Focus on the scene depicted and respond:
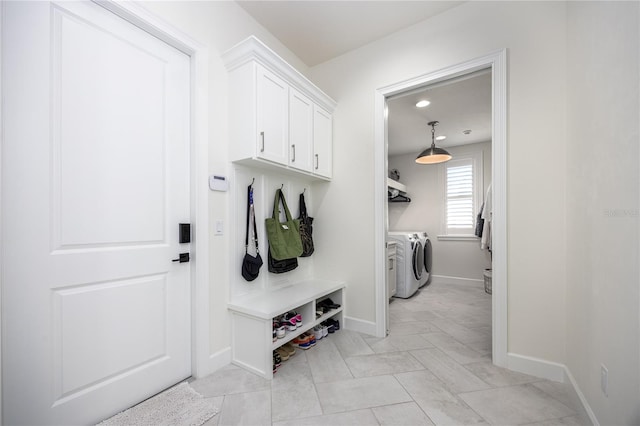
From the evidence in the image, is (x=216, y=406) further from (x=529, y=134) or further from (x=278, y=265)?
(x=529, y=134)

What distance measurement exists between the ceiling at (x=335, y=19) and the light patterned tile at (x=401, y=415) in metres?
2.87

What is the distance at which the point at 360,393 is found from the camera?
163 cm

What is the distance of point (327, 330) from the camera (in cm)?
250

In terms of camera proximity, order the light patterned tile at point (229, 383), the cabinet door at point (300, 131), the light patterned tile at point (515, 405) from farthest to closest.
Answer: the cabinet door at point (300, 131), the light patterned tile at point (229, 383), the light patterned tile at point (515, 405)

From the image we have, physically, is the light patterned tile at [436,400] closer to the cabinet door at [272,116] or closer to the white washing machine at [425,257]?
the cabinet door at [272,116]

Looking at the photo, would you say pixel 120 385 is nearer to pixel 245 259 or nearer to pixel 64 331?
pixel 64 331

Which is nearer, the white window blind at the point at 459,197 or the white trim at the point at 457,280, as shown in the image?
the white trim at the point at 457,280

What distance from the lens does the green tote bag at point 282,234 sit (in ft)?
7.53

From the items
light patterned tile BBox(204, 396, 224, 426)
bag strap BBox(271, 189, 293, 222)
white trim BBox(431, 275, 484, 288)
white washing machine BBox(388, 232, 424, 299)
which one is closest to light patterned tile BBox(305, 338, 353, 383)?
light patterned tile BBox(204, 396, 224, 426)

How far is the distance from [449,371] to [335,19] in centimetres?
295

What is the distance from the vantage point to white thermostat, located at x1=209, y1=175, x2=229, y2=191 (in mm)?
1899

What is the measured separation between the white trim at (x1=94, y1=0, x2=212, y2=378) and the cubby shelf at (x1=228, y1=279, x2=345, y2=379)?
0.70 ft

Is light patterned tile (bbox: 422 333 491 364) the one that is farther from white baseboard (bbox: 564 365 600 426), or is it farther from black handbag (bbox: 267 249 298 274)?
black handbag (bbox: 267 249 298 274)

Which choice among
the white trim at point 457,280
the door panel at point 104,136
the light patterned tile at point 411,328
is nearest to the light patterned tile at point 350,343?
the light patterned tile at point 411,328
